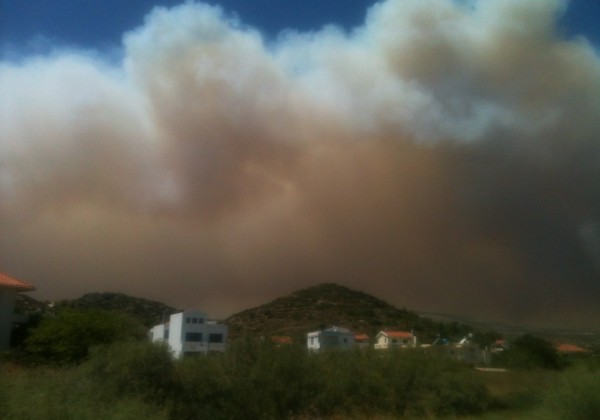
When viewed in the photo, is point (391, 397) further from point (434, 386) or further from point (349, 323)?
point (349, 323)

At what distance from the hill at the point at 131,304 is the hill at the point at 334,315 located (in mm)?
10236

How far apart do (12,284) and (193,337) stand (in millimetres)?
19711

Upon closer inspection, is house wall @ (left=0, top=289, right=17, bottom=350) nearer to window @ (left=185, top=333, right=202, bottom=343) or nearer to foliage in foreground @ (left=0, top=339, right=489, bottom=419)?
foliage in foreground @ (left=0, top=339, right=489, bottom=419)

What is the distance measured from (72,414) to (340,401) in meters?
15.6

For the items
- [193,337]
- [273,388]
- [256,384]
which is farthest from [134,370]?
[193,337]

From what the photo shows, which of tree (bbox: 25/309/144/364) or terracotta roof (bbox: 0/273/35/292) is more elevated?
terracotta roof (bbox: 0/273/35/292)

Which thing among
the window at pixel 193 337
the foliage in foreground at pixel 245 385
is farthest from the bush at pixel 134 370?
the window at pixel 193 337

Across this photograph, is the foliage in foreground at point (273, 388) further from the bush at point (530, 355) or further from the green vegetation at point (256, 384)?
the bush at point (530, 355)

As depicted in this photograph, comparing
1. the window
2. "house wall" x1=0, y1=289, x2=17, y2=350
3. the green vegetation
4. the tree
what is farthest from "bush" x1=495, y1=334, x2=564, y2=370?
"house wall" x1=0, y1=289, x2=17, y2=350

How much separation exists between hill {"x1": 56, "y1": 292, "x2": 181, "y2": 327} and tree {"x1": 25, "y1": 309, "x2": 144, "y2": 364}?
133 ft

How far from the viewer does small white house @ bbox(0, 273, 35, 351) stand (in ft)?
142

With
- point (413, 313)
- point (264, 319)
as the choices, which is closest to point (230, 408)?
point (264, 319)

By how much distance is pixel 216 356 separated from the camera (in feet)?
86.0

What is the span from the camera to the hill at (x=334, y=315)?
308 feet
